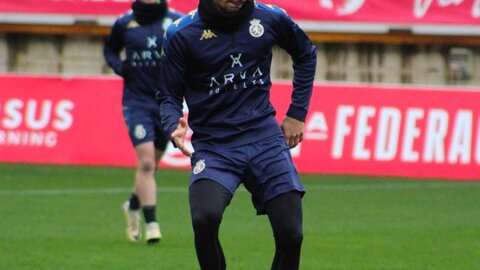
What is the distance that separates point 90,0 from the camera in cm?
2506

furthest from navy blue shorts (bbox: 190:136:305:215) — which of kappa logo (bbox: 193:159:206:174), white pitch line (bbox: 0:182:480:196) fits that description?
white pitch line (bbox: 0:182:480:196)

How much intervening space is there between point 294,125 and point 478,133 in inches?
465

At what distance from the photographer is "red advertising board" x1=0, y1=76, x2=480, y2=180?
2058 cm

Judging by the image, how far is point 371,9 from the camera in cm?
2445

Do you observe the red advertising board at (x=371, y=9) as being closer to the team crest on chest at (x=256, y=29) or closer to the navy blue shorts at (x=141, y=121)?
the navy blue shorts at (x=141, y=121)

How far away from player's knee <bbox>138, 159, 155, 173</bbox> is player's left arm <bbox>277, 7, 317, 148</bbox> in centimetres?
450

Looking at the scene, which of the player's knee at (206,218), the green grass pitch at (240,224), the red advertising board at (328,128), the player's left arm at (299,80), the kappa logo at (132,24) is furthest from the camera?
the red advertising board at (328,128)

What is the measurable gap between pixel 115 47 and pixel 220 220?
222 inches

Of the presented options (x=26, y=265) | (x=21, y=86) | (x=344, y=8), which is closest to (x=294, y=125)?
(x=26, y=265)

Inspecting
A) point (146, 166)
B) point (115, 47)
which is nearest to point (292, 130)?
point (146, 166)

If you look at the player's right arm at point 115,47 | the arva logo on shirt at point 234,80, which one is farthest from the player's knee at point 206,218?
the player's right arm at point 115,47

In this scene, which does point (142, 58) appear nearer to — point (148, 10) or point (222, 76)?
point (148, 10)

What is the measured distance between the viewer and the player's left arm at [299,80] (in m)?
8.84

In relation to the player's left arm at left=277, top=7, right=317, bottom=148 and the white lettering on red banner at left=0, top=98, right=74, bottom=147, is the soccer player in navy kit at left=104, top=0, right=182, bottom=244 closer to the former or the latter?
the player's left arm at left=277, top=7, right=317, bottom=148
